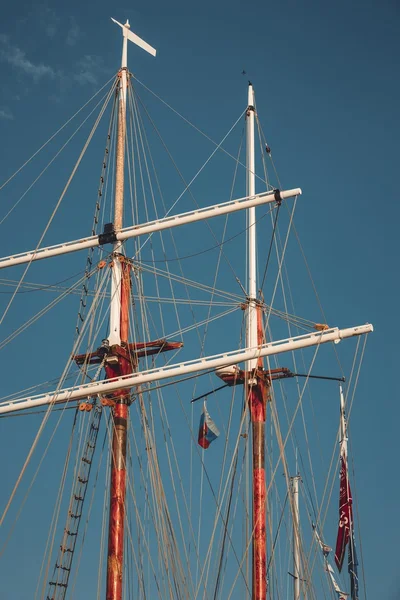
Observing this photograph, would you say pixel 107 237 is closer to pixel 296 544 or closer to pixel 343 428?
pixel 343 428

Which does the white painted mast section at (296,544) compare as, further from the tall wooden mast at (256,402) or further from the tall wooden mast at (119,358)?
the tall wooden mast at (119,358)

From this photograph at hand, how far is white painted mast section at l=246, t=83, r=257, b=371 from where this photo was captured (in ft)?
192

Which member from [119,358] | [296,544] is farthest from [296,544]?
[119,358]

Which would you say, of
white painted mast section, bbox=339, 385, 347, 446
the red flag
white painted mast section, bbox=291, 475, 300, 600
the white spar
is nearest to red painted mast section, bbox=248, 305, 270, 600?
white painted mast section, bbox=291, 475, 300, 600

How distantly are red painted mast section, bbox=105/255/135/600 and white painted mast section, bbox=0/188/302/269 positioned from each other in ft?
4.45

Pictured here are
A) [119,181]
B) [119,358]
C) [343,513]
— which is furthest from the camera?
[119,181]

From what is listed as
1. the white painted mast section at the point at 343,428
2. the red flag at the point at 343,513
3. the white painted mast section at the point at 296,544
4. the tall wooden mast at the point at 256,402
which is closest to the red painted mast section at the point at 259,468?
the tall wooden mast at the point at 256,402

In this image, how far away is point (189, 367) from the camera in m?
51.5

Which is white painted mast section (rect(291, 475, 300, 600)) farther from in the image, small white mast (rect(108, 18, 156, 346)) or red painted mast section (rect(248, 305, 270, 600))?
small white mast (rect(108, 18, 156, 346))

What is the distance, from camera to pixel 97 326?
181ft

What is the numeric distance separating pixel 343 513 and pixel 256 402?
6.31 m

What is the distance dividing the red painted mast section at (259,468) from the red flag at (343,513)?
317cm

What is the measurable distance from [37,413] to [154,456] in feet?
16.9

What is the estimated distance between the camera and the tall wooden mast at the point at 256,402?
5353cm
